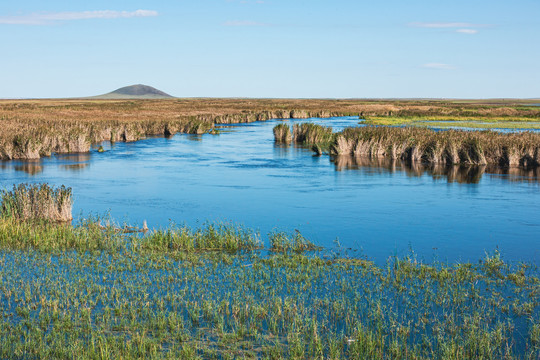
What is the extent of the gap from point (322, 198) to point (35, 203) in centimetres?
1168

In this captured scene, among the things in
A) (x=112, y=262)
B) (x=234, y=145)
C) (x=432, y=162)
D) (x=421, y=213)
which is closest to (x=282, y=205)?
(x=421, y=213)

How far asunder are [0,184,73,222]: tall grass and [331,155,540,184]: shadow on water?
18.6 metres

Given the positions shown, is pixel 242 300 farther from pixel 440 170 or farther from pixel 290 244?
pixel 440 170

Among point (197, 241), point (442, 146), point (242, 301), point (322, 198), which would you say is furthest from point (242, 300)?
point (442, 146)

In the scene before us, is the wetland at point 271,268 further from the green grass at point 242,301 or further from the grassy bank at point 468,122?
the grassy bank at point 468,122

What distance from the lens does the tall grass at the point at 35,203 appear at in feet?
54.5

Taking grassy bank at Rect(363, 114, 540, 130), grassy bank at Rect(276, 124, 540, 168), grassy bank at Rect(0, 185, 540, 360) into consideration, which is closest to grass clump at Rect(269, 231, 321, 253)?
grassy bank at Rect(0, 185, 540, 360)

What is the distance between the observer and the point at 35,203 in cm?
1677

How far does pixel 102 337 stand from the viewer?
27.6ft

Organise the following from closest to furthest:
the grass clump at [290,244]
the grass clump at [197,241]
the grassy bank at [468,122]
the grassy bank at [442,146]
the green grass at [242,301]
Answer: the green grass at [242,301] < the grass clump at [197,241] < the grass clump at [290,244] < the grassy bank at [442,146] < the grassy bank at [468,122]

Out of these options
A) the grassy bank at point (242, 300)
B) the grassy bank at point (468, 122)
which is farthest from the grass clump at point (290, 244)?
the grassy bank at point (468, 122)

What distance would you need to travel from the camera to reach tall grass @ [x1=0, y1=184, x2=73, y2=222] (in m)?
16.6

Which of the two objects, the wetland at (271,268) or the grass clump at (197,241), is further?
the grass clump at (197,241)

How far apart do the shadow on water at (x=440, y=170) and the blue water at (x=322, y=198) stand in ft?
0.34
